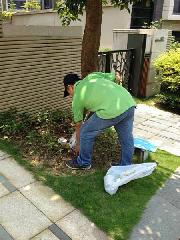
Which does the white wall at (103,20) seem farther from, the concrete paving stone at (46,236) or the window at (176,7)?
the concrete paving stone at (46,236)

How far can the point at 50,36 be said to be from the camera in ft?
20.8

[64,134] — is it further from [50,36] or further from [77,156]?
[50,36]

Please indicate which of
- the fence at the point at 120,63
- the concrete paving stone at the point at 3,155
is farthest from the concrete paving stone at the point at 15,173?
the fence at the point at 120,63

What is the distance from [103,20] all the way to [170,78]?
5.38 m

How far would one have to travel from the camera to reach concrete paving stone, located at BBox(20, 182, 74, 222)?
12.3ft

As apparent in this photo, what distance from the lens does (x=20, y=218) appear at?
3.59m

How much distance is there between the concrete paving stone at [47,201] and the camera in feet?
12.3

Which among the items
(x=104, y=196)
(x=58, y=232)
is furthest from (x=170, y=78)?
(x=58, y=232)

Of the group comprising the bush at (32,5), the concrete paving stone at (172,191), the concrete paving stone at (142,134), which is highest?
the bush at (32,5)

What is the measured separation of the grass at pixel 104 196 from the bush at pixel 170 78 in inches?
162

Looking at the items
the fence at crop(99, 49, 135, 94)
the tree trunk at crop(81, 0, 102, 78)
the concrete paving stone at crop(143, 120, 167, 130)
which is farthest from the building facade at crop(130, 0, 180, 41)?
the tree trunk at crop(81, 0, 102, 78)

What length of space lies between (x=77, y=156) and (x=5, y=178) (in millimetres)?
1099

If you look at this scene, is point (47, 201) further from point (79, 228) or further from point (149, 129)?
point (149, 129)

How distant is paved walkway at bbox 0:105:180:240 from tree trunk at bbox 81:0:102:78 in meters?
2.03
